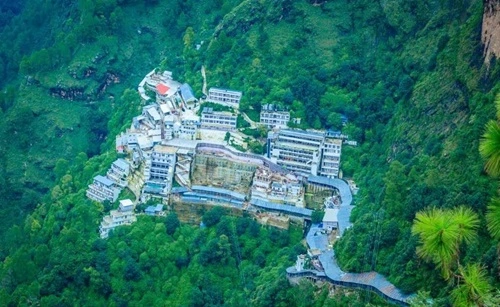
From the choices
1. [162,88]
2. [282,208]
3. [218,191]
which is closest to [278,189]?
[282,208]

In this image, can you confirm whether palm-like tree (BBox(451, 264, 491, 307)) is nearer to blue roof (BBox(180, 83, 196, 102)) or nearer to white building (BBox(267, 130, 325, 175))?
white building (BBox(267, 130, 325, 175))

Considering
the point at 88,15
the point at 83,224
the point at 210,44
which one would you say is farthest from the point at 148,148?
the point at 88,15

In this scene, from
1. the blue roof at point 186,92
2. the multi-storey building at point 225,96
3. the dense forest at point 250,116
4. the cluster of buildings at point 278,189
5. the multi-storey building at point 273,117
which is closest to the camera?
the dense forest at point 250,116

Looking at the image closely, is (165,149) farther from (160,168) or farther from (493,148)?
(493,148)

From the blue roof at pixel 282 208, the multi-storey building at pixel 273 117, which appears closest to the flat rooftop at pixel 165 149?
the blue roof at pixel 282 208

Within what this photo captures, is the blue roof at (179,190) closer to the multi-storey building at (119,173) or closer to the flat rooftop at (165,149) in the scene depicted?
the flat rooftop at (165,149)

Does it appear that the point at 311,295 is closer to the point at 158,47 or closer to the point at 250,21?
the point at 250,21

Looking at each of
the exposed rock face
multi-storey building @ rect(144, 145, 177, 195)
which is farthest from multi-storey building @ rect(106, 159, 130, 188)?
Result: the exposed rock face
